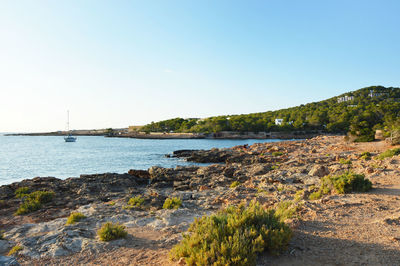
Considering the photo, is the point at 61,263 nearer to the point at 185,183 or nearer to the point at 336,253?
the point at 336,253

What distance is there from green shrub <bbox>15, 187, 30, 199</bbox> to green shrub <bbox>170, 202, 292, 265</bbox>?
13.4m

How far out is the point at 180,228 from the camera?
773 cm

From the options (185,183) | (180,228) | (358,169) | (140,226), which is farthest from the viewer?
(185,183)

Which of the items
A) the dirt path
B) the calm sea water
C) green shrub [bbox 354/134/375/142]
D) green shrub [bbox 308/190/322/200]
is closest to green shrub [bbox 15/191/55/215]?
the dirt path

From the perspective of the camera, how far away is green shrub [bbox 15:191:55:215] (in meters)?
11.8

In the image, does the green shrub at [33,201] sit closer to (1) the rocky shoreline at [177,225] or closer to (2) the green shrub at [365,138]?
(1) the rocky shoreline at [177,225]

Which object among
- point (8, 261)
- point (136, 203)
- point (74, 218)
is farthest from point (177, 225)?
point (8, 261)

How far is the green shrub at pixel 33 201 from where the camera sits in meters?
11.8

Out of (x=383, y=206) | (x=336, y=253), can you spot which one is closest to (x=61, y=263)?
(x=336, y=253)

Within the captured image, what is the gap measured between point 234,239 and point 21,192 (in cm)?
1546

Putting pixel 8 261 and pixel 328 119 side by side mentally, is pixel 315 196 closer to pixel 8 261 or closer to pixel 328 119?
pixel 8 261

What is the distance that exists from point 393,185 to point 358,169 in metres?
4.51

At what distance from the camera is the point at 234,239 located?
4.62 m

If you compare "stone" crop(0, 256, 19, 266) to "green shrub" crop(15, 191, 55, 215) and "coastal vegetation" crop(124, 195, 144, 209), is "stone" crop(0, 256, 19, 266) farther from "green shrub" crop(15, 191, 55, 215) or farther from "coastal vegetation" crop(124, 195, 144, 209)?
"green shrub" crop(15, 191, 55, 215)
